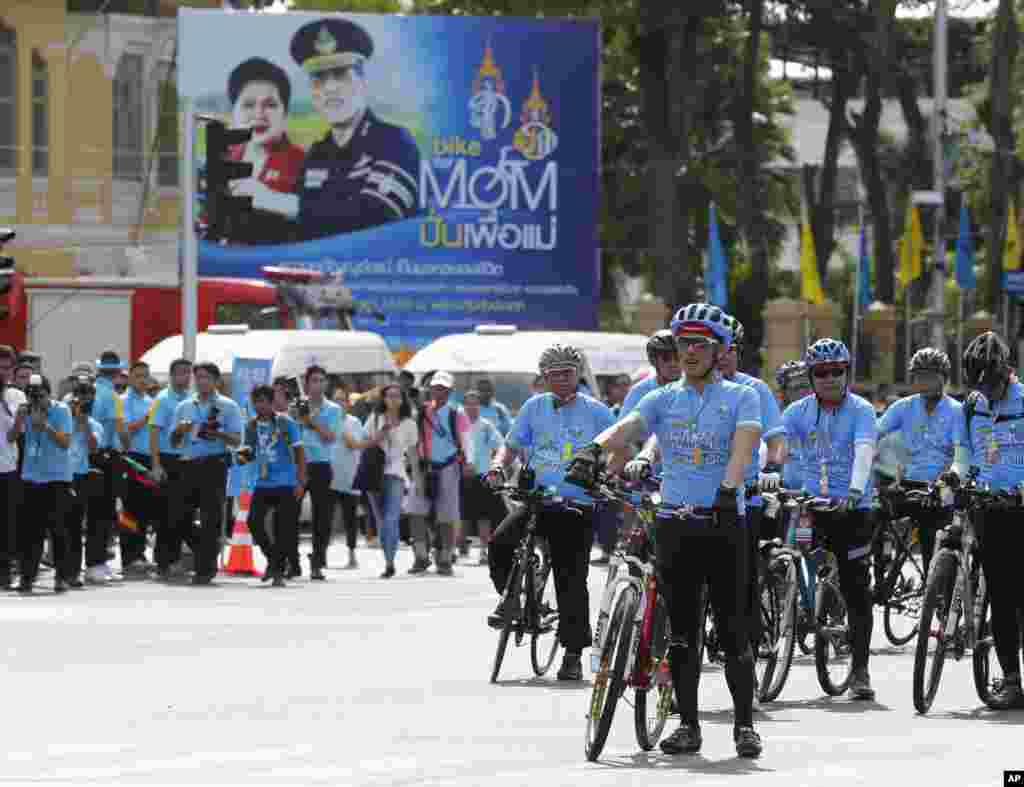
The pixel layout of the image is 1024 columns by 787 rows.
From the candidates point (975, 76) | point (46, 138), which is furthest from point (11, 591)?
point (975, 76)

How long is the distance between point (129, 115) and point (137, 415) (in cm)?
2744

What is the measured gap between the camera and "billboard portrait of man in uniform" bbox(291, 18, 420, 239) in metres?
42.2

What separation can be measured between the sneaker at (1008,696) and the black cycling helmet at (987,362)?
Answer: 1498 millimetres

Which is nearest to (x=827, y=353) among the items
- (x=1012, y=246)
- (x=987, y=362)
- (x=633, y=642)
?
(x=987, y=362)

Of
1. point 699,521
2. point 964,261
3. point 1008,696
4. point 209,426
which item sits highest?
point 964,261

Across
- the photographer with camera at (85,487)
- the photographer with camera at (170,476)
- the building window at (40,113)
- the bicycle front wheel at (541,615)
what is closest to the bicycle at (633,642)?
the bicycle front wheel at (541,615)

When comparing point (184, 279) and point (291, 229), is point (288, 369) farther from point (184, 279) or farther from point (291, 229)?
point (291, 229)

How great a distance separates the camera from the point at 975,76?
77125 mm

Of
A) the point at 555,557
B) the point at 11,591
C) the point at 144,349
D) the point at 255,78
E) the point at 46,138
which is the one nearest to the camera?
the point at 555,557

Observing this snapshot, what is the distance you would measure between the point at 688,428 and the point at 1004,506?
9.09ft

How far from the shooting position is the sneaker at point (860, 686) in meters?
13.5

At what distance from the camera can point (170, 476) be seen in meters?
22.3

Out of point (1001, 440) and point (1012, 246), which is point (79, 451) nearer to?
point (1001, 440)

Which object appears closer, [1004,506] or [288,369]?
[1004,506]
